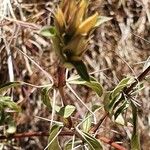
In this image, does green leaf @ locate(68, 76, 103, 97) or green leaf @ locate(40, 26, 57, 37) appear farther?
green leaf @ locate(68, 76, 103, 97)

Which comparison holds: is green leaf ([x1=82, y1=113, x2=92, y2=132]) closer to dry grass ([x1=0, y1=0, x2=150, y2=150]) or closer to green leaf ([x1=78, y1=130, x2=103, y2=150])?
green leaf ([x1=78, y1=130, x2=103, y2=150])

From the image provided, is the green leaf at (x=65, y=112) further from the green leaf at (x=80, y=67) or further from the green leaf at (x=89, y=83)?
the green leaf at (x=80, y=67)

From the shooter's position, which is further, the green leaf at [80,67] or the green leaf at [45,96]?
the green leaf at [45,96]

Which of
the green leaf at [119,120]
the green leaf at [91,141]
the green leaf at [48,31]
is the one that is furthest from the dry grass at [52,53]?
the green leaf at [48,31]

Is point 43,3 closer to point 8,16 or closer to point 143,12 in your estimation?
point 8,16

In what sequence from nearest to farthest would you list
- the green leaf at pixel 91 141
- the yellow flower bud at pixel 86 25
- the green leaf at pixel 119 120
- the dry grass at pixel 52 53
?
the yellow flower bud at pixel 86 25 → the green leaf at pixel 91 141 → the green leaf at pixel 119 120 → the dry grass at pixel 52 53

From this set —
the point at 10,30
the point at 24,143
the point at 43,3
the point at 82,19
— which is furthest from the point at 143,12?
the point at 82,19

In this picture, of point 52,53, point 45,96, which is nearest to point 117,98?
point 45,96

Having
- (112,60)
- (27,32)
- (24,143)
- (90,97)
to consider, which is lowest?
(24,143)

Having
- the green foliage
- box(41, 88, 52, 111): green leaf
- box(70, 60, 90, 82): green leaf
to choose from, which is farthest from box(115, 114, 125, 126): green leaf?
box(70, 60, 90, 82): green leaf
